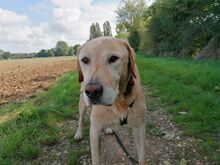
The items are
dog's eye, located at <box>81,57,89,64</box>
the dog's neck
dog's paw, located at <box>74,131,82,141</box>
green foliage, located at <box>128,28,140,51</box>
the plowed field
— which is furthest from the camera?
green foliage, located at <box>128,28,140,51</box>

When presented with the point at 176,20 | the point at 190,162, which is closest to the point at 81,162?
the point at 190,162

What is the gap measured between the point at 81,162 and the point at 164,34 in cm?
3002

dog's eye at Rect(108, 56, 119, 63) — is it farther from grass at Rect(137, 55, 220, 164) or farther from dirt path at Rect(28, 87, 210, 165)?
grass at Rect(137, 55, 220, 164)

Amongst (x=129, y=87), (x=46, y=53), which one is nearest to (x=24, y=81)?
(x=129, y=87)

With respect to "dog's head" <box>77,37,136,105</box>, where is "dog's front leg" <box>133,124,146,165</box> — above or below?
below

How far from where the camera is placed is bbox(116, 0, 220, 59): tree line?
59.4 feet

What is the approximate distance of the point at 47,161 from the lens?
14.7 ft

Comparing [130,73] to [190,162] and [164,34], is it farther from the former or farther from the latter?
[164,34]

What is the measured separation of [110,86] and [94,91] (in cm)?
21

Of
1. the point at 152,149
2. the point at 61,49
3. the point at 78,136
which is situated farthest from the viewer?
the point at 61,49

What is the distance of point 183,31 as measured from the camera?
73.9 feet

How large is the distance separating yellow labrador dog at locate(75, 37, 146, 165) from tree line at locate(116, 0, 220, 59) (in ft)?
46.4

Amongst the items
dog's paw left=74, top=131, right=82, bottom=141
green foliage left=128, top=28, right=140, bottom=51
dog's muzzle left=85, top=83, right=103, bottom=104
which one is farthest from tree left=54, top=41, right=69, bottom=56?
dog's muzzle left=85, top=83, right=103, bottom=104

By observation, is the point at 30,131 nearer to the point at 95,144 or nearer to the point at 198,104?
the point at 95,144
